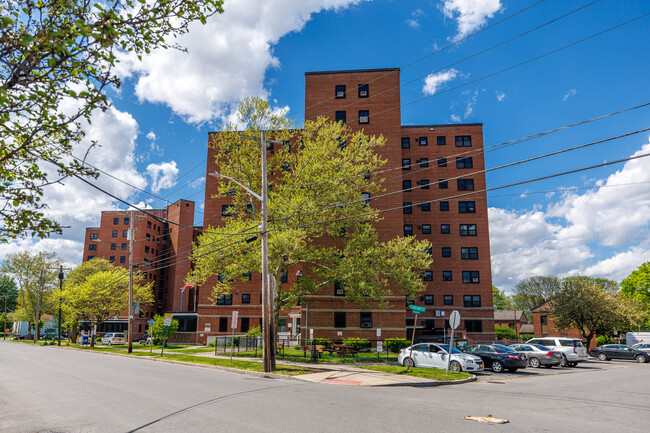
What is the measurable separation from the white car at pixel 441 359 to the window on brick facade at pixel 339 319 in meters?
18.0

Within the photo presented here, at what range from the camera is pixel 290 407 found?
10.5 meters

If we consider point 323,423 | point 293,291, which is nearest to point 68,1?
point 323,423

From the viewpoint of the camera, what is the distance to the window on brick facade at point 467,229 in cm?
5422

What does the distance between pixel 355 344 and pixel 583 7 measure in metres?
26.0

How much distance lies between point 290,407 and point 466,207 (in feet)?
159

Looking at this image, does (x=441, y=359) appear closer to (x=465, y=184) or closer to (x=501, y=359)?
(x=501, y=359)

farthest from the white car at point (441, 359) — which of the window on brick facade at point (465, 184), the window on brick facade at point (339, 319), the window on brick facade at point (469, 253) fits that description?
the window on brick facade at point (465, 184)

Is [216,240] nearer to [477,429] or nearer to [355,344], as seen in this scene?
[355,344]

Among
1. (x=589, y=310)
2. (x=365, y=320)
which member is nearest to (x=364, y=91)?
(x=365, y=320)

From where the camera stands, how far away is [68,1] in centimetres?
643

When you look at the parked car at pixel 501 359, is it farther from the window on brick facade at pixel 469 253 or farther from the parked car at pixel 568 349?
the window on brick facade at pixel 469 253

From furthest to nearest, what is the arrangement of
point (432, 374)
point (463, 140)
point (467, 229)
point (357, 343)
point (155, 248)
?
point (155, 248)
point (463, 140)
point (467, 229)
point (357, 343)
point (432, 374)

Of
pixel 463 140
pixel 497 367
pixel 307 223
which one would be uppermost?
pixel 463 140

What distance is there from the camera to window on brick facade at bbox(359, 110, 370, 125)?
44.5 meters
